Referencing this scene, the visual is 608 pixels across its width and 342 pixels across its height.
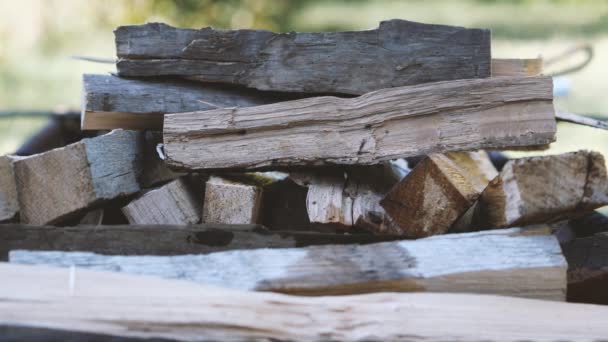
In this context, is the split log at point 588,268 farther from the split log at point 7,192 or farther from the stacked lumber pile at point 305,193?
the split log at point 7,192

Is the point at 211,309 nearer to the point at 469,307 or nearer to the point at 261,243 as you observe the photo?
the point at 261,243

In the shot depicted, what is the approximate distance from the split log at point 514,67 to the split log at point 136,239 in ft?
2.45

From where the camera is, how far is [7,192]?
5.61 ft

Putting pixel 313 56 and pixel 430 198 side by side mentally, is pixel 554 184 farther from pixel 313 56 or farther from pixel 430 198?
pixel 313 56

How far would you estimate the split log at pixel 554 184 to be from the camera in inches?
58.4

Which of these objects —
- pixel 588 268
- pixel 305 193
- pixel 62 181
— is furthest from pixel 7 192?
pixel 588 268

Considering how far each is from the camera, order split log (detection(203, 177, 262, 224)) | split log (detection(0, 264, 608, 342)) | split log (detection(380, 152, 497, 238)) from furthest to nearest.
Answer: split log (detection(203, 177, 262, 224))
split log (detection(380, 152, 497, 238))
split log (detection(0, 264, 608, 342))

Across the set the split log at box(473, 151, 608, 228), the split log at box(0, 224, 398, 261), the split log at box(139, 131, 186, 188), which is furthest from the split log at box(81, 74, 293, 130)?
the split log at box(473, 151, 608, 228)

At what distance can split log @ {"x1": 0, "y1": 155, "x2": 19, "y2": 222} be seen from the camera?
5.58 feet

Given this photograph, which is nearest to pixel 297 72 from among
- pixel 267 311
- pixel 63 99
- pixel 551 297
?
pixel 267 311

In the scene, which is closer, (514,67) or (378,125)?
(378,125)

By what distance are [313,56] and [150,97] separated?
0.39 meters

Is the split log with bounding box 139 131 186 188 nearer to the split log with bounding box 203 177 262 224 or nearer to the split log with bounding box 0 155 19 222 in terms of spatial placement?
the split log with bounding box 203 177 262 224

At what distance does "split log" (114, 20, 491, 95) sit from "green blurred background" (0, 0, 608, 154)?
15.4 ft
